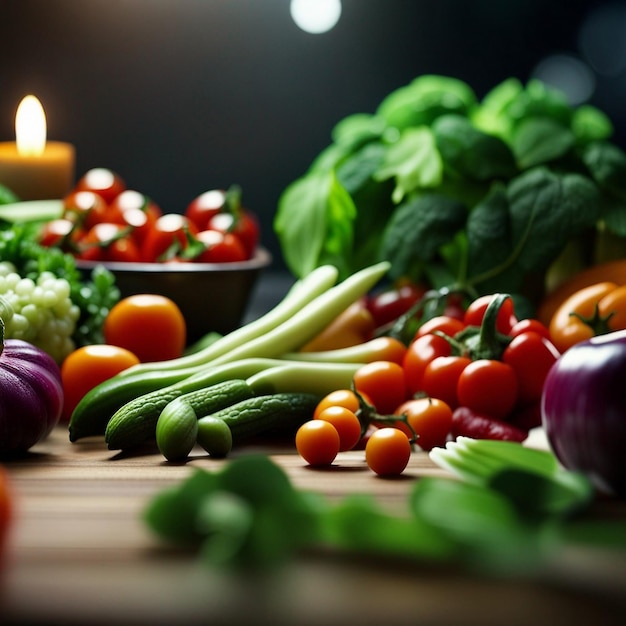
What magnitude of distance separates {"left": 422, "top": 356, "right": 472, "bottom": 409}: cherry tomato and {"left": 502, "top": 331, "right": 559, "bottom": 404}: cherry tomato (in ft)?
0.17

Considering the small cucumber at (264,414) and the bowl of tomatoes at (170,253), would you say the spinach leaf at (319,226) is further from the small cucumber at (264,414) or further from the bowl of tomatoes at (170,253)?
the small cucumber at (264,414)

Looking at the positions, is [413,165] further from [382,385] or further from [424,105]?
[382,385]

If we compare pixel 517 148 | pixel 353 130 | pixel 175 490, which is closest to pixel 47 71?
pixel 353 130

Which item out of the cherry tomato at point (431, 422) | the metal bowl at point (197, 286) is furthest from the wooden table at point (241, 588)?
the metal bowl at point (197, 286)

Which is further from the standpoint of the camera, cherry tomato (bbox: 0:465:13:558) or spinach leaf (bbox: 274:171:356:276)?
spinach leaf (bbox: 274:171:356:276)

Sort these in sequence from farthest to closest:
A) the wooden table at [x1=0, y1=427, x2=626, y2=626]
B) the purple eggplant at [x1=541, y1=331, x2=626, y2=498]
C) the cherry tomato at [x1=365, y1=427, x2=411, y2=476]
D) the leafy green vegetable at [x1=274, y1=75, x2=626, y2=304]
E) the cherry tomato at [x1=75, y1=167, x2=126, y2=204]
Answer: the cherry tomato at [x1=75, y1=167, x2=126, y2=204], the leafy green vegetable at [x1=274, y1=75, x2=626, y2=304], the cherry tomato at [x1=365, y1=427, x2=411, y2=476], the purple eggplant at [x1=541, y1=331, x2=626, y2=498], the wooden table at [x1=0, y1=427, x2=626, y2=626]

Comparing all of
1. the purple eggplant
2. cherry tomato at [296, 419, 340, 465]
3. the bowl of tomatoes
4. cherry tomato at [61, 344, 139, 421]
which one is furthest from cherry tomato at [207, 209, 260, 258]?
the purple eggplant

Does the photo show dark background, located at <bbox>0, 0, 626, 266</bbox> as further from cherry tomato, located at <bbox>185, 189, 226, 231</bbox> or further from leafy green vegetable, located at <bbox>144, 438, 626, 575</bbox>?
leafy green vegetable, located at <bbox>144, 438, 626, 575</bbox>

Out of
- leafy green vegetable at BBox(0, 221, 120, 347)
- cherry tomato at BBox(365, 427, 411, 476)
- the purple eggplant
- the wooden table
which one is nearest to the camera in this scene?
the wooden table

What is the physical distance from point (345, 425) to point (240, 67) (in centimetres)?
116

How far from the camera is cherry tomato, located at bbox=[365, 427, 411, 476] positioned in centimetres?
90

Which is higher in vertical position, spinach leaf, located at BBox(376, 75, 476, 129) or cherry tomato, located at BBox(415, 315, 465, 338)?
spinach leaf, located at BBox(376, 75, 476, 129)

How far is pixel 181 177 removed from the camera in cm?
199

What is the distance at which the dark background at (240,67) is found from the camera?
1.92 metres
